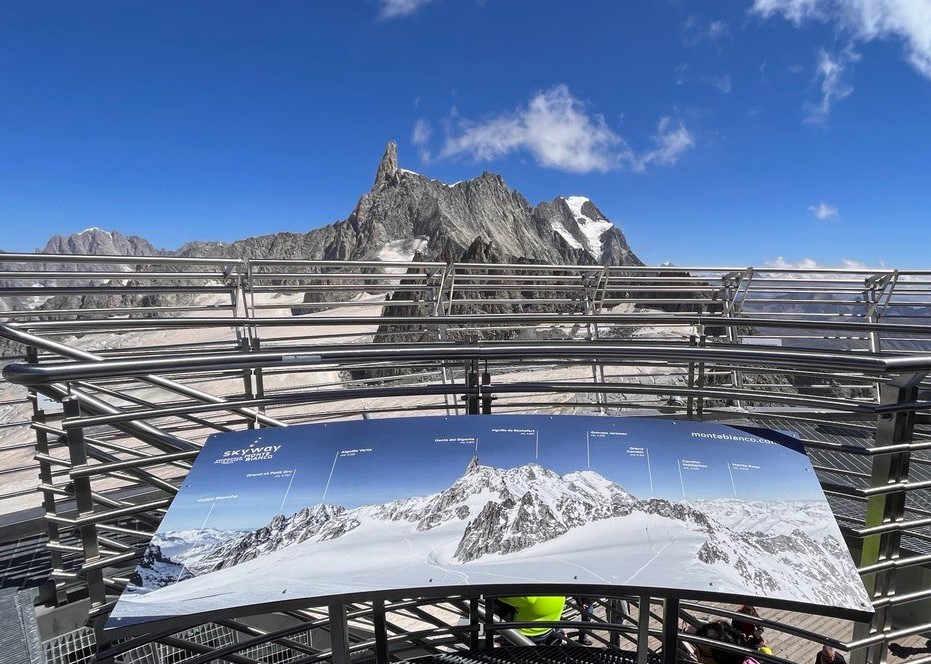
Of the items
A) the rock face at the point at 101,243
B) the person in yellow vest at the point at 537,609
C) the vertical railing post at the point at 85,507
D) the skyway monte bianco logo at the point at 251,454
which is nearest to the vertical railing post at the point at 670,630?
the skyway monte bianco logo at the point at 251,454

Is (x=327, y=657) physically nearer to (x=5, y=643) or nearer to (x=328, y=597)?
(x=328, y=597)

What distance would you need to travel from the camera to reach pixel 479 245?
26.8 meters

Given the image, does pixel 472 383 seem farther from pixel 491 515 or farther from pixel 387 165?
pixel 387 165

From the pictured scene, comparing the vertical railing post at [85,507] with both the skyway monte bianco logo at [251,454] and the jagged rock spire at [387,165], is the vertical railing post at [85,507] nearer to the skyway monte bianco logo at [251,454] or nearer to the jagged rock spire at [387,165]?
the skyway monte bianco logo at [251,454]

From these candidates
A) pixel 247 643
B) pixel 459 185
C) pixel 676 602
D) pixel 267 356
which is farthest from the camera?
pixel 459 185

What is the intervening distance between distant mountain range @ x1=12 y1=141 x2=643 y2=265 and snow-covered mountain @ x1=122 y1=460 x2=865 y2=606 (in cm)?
6250

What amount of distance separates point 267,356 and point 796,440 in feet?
6.00

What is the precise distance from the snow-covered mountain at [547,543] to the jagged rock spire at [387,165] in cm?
10083

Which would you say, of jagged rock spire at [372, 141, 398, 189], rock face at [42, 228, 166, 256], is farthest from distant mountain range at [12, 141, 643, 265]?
rock face at [42, 228, 166, 256]

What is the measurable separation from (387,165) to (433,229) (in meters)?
29.4

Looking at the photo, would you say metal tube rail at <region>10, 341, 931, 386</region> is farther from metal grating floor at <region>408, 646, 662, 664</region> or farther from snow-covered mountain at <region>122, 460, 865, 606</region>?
metal grating floor at <region>408, 646, 662, 664</region>

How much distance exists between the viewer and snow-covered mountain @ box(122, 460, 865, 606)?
55.3 inches

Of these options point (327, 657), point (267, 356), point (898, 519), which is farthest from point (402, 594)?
point (898, 519)

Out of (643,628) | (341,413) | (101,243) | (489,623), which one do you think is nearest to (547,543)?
(643,628)
